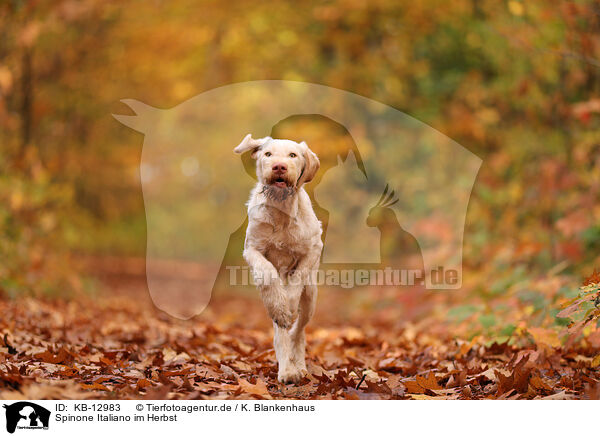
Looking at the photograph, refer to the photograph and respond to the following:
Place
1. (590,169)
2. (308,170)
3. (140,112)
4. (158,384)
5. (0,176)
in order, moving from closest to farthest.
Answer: (158,384)
(308,170)
(140,112)
(590,169)
(0,176)

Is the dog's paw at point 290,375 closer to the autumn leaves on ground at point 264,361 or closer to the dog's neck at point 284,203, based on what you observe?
the autumn leaves on ground at point 264,361

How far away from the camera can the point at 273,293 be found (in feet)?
14.3

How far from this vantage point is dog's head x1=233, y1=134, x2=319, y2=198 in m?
4.29

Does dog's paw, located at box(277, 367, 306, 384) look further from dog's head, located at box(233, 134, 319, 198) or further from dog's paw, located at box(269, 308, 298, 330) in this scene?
dog's head, located at box(233, 134, 319, 198)

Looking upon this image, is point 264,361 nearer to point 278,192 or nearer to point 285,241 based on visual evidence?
point 285,241

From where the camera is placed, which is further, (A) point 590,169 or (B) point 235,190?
(B) point 235,190

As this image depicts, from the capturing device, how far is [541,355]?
5.01 m

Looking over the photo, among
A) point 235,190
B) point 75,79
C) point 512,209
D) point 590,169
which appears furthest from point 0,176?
point 590,169

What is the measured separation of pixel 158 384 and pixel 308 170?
185 cm

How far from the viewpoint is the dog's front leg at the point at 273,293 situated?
4367mm

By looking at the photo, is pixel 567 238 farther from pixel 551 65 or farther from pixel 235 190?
pixel 235 190
